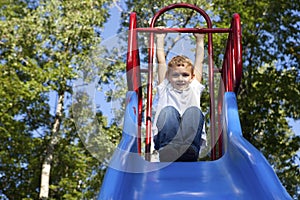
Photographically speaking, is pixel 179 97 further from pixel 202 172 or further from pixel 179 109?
pixel 202 172

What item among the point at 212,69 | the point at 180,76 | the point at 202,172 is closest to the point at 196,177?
the point at 202,172

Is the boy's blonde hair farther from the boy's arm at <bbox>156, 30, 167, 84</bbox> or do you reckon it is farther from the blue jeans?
the blue jeans

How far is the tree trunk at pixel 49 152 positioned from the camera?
13.7m

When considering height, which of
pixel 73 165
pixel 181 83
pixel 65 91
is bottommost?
pixel 73 165

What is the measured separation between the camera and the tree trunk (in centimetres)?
1368

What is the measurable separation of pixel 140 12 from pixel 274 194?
36.0 ft

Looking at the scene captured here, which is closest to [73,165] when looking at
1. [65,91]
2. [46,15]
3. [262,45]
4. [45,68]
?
[65,91]

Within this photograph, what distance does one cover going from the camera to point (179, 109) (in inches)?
174

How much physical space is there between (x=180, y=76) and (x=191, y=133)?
2.45 ft

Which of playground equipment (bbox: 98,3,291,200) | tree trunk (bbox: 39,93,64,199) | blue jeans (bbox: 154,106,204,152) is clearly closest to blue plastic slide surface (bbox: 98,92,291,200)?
playground equipment (bbox: 98,3,291,200)

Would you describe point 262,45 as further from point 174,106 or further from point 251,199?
point 251,199

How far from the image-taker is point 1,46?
13469mm

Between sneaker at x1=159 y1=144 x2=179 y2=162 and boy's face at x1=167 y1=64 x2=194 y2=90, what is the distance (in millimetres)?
773

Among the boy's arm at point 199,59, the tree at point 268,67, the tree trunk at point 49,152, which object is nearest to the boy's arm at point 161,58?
the boy's arm at point 199,59
